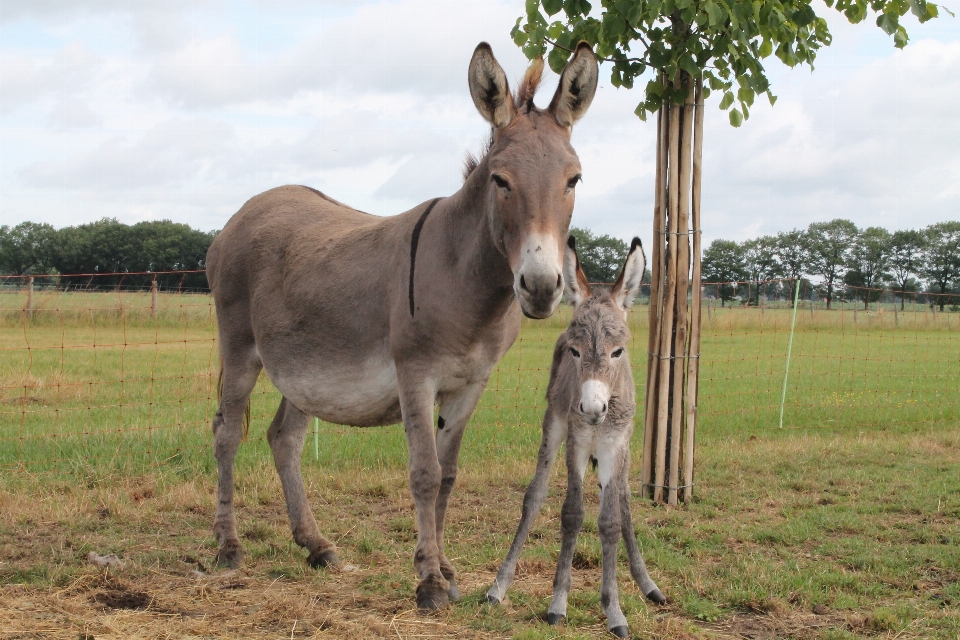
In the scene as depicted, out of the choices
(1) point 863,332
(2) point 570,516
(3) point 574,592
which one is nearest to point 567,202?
(2) point 570,516

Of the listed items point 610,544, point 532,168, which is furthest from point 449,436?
point 532,168

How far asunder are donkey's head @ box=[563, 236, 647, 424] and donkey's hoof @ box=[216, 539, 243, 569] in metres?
2.74

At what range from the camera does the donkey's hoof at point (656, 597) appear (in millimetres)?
4355

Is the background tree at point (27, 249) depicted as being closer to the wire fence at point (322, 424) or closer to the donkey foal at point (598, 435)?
the wire fence at point (322, 424)

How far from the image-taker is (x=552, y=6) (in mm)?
5656

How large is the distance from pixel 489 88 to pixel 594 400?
1.63 m

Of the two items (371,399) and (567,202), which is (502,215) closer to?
(567,202)

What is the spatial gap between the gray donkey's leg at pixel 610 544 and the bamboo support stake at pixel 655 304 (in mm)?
2756

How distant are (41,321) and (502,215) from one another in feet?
61.4

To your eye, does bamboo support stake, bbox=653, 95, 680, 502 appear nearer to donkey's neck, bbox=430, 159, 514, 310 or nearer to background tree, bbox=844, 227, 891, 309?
donkey's neck, bbox=430, 159, 514, 310

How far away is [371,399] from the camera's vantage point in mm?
4652

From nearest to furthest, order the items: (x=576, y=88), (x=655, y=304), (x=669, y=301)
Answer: (x=576, y=88), (x=669, y=301), (x=655, y=304)

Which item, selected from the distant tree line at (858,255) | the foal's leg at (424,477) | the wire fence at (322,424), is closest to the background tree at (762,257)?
the distant tree line at (858,255)

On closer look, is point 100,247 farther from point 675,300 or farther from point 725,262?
point 675,300
